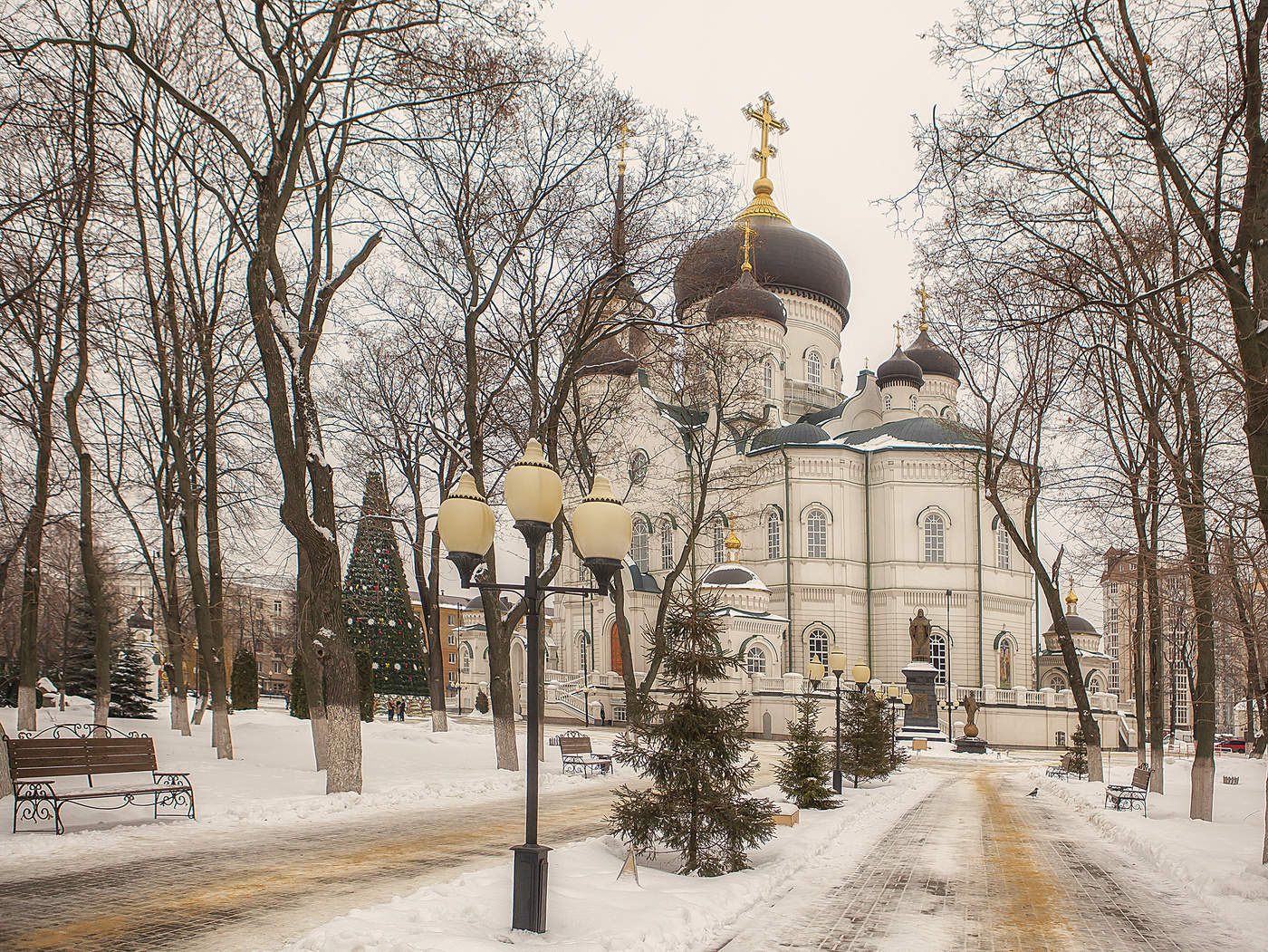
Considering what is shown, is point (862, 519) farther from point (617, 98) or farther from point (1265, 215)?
point (1265, 215)

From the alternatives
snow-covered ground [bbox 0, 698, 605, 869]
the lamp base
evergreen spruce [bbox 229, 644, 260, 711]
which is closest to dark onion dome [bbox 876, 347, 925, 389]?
snow-covered ground [bbox 0, 698, 605, 869]

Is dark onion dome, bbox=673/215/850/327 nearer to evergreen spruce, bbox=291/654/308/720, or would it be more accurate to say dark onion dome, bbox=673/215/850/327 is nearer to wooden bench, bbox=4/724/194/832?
evergreen spruce, bbox=291/654/308/720

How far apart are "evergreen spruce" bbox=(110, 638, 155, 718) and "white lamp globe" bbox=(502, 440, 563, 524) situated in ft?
77.8

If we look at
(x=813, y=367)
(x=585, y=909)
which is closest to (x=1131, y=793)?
(x=585, y=909)

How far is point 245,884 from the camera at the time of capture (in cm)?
807

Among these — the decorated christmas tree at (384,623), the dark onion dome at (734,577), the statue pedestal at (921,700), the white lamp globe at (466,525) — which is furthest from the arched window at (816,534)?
the white lamp globe at (466,525)

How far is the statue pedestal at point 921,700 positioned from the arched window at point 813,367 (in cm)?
1837

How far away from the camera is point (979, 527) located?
4212cm

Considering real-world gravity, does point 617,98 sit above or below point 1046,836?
above

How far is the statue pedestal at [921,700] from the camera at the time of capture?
3822 centimetres

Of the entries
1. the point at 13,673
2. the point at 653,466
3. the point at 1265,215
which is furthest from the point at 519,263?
the point at 653,466

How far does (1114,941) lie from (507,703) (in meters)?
11.9

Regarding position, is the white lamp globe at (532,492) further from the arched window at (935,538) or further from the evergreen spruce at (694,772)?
the arched window at (935,538)

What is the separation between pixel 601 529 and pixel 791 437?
37.7 metres
